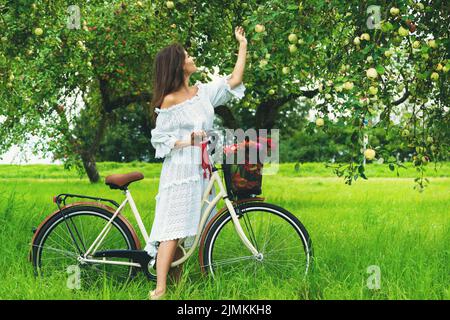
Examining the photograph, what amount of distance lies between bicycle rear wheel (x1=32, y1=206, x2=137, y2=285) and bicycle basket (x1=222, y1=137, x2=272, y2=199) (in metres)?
0.97

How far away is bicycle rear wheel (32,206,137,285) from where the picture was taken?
4.98m

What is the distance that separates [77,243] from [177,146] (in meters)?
1.21

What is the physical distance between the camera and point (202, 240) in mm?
4672

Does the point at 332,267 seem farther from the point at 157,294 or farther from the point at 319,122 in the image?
the point at 157,294

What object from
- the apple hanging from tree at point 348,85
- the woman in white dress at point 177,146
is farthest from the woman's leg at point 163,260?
the apple hanging from tree at point 348,85

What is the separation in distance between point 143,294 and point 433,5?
11.5ft

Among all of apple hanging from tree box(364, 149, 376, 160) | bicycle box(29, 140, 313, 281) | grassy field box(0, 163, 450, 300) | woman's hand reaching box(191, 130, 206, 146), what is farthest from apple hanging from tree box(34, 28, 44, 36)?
apple hanging from tree box(364, 149, 376, 160)

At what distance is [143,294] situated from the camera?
16.0 feet

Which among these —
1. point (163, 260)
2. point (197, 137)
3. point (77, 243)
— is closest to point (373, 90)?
point (197, 137)

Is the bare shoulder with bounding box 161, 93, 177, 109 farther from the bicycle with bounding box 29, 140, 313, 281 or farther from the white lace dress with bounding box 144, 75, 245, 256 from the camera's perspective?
the bicycle with bounding box 29, 140, 313, 281

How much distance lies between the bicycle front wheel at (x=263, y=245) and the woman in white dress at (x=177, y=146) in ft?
0.77
